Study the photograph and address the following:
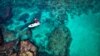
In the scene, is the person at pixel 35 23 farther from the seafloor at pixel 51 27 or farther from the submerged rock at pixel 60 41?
the submerged rock at pixel 60 41

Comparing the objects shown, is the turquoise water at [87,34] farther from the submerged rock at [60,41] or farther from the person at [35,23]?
the person at [35,23]

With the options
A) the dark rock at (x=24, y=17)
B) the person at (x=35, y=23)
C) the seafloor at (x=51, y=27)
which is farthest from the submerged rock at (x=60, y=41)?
the dark rock at (x=24, y=17)

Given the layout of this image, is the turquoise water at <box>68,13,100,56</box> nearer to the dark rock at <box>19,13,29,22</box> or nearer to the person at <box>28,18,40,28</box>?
the person at <box>28,18,40,28</box>

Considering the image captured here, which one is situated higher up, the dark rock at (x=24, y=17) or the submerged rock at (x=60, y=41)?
the dark rock at (x=24, y=17)

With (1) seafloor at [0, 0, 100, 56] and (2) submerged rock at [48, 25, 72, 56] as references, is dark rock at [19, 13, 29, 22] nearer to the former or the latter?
(1) seafloor at [0, 0, 100, 56]

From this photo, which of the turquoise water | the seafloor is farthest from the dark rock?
the turquoise water

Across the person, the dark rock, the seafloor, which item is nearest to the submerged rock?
the seafloor

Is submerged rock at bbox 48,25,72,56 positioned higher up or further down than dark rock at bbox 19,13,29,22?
further down

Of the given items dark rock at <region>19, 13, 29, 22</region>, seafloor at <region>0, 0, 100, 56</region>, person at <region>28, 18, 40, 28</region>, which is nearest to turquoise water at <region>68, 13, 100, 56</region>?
seafloor at <region>0, 0, 100, 56</region>
